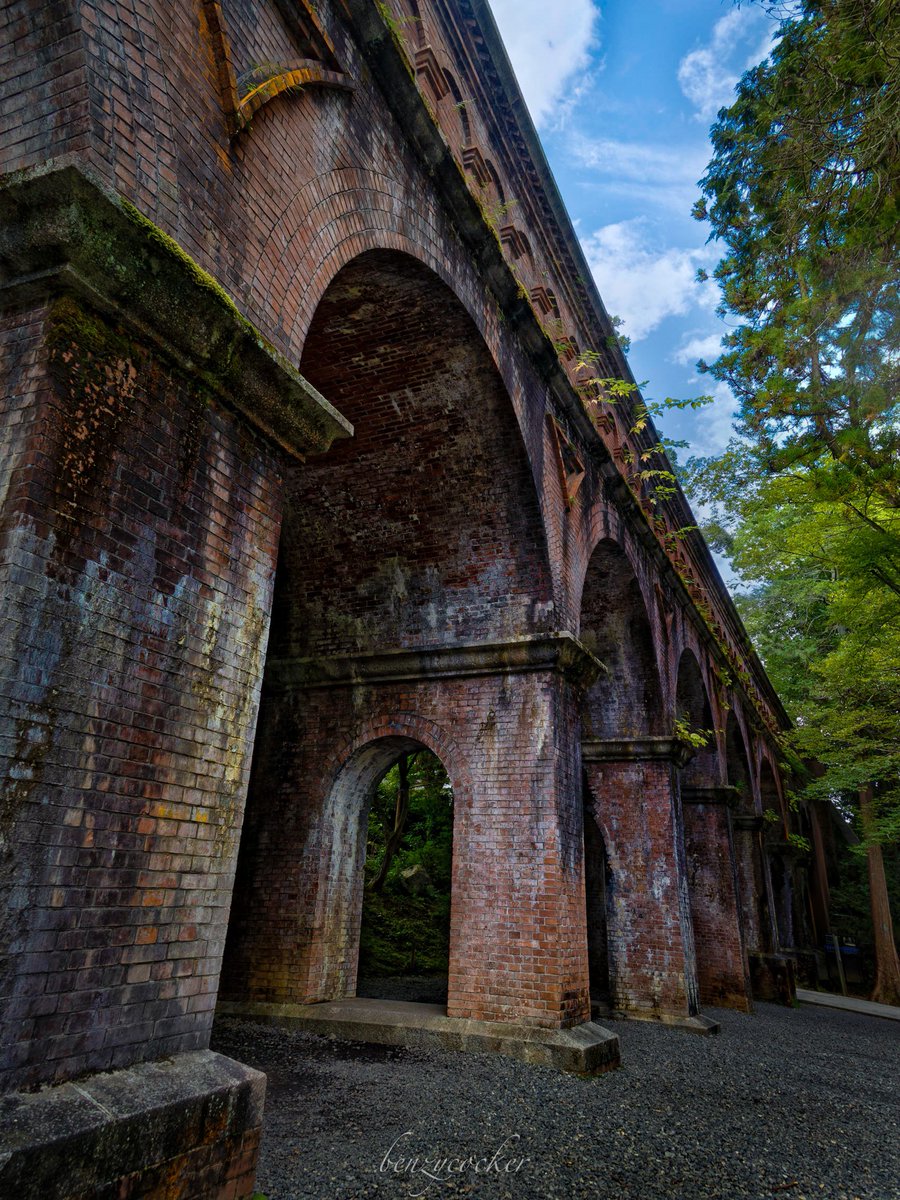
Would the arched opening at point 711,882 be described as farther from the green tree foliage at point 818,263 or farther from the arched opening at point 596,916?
the green tree foliage at point 818,263

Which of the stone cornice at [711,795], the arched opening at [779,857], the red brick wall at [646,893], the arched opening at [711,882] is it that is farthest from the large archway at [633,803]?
the arched opening at [779,857]

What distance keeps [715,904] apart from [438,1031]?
846 centimetres

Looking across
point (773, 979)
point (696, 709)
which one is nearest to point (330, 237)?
point (696, 709)

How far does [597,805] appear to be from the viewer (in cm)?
1098

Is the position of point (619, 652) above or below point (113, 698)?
above

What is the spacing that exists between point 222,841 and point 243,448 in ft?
5.74

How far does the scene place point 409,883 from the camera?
602 inches

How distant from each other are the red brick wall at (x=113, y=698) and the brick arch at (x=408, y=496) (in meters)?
3.81

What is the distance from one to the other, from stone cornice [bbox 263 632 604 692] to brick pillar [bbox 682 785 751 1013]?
7.31m

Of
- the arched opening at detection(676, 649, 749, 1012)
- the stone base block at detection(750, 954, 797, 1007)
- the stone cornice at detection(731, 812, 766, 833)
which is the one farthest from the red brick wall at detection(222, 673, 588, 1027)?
the stone cornice at detection(731, 812, 766, 833)

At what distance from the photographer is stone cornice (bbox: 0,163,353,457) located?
257cm

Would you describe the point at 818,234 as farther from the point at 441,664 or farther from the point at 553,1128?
the point at 553,1128

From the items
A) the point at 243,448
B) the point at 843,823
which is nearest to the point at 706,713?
the point at 243,448

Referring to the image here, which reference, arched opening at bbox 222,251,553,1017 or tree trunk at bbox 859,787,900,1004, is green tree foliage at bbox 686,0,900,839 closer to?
arched opening at bbox 222,251,553,1017
